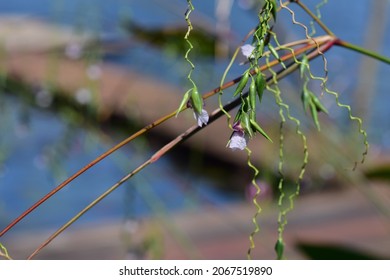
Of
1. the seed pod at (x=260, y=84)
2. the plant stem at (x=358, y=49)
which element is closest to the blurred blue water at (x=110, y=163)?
the plant stem at (x=358, y=49)

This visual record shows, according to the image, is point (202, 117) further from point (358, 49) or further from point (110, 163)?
point (110, 163)

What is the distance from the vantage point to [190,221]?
2393 mm

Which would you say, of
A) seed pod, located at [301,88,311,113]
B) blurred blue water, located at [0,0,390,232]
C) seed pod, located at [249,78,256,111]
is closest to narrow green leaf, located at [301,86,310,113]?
seed pod, located at [301,88,311,113]

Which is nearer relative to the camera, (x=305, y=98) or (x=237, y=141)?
(x=237, y=141)

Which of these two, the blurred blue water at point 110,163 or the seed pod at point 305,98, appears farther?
the blurred blue water at point 110,163

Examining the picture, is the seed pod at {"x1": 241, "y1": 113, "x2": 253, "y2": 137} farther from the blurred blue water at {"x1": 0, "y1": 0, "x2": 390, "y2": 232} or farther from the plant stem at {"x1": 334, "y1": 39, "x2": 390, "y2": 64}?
the blurred blue water at {"x1": 0, "y1": 0, "x2": 390, "y2": 232}

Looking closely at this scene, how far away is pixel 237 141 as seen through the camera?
1.56 feet

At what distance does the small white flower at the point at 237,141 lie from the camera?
18.4 inches

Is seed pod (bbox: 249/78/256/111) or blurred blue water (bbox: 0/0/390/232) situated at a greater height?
blurred blue water (bbox: 0/0/390/232)

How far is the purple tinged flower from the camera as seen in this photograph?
1.54ft

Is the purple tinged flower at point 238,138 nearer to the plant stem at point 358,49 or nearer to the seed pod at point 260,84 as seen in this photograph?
the seed pod at point 260,84

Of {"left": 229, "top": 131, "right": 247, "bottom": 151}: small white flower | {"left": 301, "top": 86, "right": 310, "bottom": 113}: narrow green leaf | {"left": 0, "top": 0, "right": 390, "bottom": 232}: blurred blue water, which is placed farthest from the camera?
{"left": 0, "top": 0, "right": 390, "bottom": 232}: blurred blue water

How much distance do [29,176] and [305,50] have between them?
2.47m

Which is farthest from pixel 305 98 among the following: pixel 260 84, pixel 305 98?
pixel 260 84
